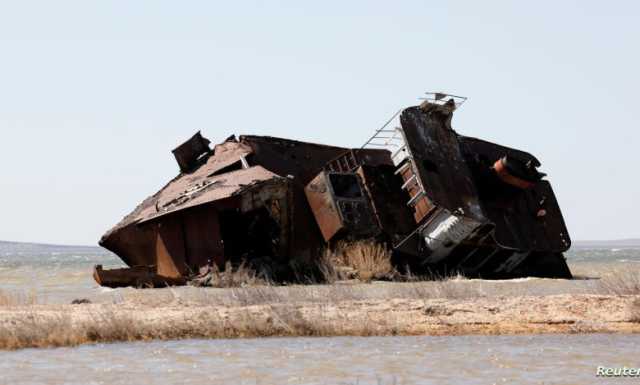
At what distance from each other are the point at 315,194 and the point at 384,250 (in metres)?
1.61

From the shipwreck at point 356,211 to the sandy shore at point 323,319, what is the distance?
14.7 feet

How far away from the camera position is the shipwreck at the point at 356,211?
2070cm

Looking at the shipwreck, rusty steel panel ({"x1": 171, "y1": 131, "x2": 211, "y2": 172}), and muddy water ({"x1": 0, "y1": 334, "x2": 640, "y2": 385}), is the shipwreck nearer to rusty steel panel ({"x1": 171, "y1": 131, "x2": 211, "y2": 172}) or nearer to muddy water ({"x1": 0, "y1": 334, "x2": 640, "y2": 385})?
rusty steel panel ({"x1": 171, "y1": 131, "x2": 211, "y2": 172})

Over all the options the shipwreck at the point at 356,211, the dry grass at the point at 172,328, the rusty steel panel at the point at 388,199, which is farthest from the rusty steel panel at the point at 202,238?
the dry grass at the point at 172,328

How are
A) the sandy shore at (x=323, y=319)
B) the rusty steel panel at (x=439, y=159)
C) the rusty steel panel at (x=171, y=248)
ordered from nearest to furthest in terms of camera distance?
the sandy shore at (x=323, y=319), the rusty steel panel at (x=439, y=159), the rusty steel panel at (x=171, y=248)

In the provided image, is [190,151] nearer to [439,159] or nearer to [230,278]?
[230,278]

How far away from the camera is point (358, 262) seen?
68.2 ft

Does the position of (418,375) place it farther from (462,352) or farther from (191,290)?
(191,290)

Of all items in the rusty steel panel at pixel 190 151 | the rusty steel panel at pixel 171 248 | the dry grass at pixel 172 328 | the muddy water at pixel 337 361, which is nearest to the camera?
the muddy water at pixel 337 361

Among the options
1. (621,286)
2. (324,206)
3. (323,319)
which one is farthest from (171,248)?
(621,286)

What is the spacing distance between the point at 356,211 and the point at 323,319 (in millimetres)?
7203

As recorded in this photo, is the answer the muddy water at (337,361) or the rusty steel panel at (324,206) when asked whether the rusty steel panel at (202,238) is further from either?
the muddy water at (337,361)

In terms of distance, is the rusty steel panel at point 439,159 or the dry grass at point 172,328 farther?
the rusty steel panel at point 439,159

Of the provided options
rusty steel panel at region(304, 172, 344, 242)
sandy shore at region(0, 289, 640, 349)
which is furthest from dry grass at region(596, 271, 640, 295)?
rusty steel panel at region(304, 172, 344, 242)
